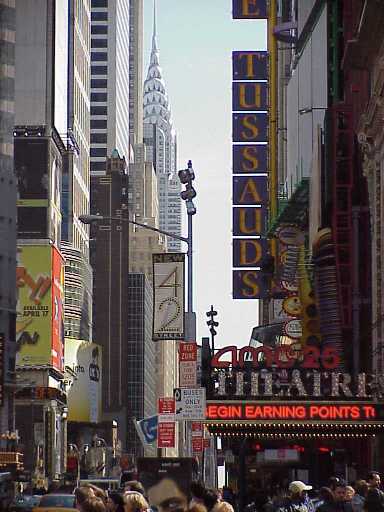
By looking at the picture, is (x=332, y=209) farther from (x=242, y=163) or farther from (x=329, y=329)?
(x=242, y=163)

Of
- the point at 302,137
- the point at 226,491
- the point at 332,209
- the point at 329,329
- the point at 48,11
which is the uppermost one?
the point at 48,11

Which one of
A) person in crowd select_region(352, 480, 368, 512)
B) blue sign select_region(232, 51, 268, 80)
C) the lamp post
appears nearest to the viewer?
person in crowd select_region(352, 480, 368, 512)

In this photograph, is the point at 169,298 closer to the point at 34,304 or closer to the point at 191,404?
the point at 191,404

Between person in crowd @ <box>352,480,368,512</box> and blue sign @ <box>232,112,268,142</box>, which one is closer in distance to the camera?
person in crowd @ <box>352,480,368,512</box>

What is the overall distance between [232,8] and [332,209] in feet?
162

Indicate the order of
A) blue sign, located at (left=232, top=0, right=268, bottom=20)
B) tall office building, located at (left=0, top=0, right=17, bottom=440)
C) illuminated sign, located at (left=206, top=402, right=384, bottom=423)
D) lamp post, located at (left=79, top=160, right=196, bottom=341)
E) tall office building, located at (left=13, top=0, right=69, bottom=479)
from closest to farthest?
lamp post, located at (left=79, top=160, right=196, bottom=341)
illuminated sign, located at (left=206, top=402, right=384, bottom=423)
blue sign, located at (left=232, top=0, right=268, bottom=20)
tall office building, located at (left=0, top=0, right=17, bottom=440)
tall office building, located at (left=13, top=0, right=69, bottom=479)

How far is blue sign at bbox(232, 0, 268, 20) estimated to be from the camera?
110312mm

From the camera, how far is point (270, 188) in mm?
100125

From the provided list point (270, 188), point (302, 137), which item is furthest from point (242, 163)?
point (302, 137)

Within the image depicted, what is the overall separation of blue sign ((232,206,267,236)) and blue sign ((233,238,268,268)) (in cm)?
57

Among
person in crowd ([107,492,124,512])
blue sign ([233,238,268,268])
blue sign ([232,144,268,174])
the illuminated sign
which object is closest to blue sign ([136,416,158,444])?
the illuminated sign

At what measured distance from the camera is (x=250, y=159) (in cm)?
10625

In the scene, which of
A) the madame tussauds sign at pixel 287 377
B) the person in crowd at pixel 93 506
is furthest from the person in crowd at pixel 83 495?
the madame tussauds sign at pixel 287 377

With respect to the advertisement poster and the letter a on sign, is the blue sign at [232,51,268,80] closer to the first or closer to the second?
the letter a on sign
